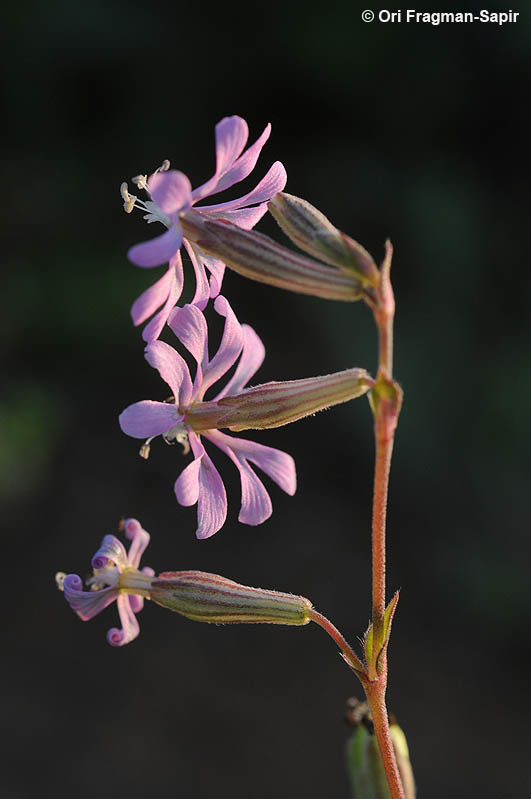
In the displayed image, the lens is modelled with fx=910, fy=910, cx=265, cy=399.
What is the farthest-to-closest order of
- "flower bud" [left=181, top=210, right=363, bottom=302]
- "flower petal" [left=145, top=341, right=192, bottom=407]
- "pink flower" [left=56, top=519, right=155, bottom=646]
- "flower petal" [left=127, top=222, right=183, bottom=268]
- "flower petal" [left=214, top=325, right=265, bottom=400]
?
"flower petal" [left=214, top=325, right=265, bottom=400], "pink flower" [left=56, top=519, right=155, bottom=646], "flower petal" [left=145, top=341, right=192, bottom=407], "flower bud" [left=181, top=210, right=363, bottom=302], "flower petal" [left=127, top=222, right=183, bottom=268]

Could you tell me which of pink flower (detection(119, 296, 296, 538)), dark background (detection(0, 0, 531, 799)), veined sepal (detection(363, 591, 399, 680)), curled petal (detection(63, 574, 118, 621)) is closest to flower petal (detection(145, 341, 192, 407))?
pink flower (detection(119, 296, 296, 538))

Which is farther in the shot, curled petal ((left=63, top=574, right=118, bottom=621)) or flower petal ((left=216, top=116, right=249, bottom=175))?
curled petal ((left=63, top=574, right=118, bottom=621))

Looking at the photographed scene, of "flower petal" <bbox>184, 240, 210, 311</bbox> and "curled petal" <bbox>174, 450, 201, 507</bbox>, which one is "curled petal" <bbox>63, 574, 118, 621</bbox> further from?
"flower petal" <bbox>184, 240, 210, 311</bbox>

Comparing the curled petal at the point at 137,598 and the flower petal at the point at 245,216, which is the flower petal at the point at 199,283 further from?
the curled petal at the point at 137,598

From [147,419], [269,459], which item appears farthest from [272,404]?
[147,419]

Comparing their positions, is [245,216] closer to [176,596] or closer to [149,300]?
[149,300]

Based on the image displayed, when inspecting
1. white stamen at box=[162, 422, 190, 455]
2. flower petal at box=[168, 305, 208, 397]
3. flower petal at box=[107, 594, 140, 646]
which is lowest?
flower petal at box=[107, 594, 140, 646]

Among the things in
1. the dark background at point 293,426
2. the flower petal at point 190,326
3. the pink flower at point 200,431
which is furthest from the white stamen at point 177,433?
the dark background at point 293,426
